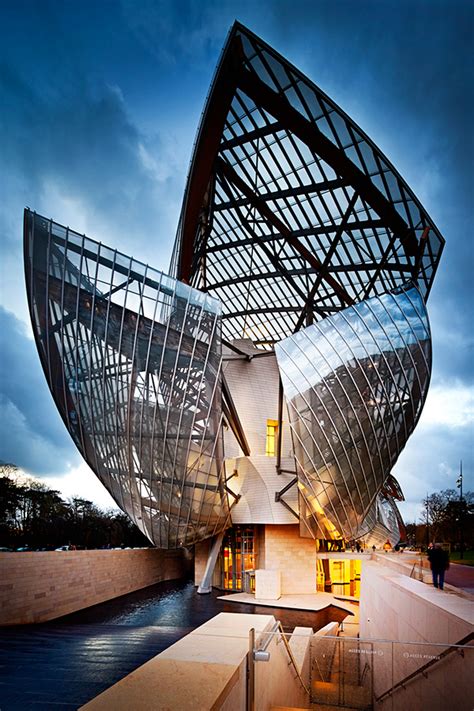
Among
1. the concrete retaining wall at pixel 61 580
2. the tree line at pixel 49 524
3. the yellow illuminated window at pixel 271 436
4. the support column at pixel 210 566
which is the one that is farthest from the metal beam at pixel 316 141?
the tree line at pixel 49 524

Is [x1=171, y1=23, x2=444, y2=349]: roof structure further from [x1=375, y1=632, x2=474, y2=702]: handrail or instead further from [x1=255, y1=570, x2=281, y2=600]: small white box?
[x1=375, y1=632, x2=474, y2=702]: handrail

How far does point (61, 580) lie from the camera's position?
2434cm

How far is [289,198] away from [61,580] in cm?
2529

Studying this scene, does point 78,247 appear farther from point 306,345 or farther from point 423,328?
point 423,328

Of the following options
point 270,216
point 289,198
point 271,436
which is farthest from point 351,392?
point 271,436

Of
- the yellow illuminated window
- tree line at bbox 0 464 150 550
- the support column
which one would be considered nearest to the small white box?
the support column

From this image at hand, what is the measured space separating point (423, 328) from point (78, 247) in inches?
872

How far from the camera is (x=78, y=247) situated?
2367 cm

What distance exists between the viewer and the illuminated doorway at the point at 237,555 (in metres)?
38.7

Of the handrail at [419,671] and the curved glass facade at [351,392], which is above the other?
the curved glass facade at [351,392]

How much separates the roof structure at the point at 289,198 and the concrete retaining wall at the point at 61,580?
777 inches

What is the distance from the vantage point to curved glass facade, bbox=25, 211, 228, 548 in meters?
24.0

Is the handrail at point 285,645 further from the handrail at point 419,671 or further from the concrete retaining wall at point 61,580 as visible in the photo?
the concrete retaining wall at point 61,580

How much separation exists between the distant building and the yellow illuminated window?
21.2ft
